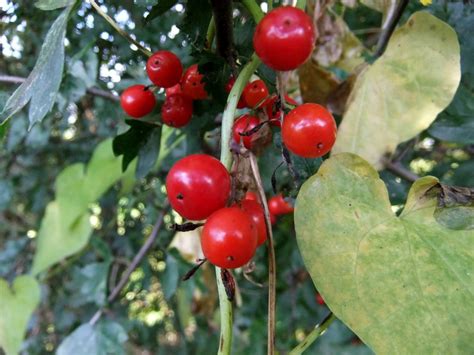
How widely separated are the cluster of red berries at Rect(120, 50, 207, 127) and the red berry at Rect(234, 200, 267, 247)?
7.4 inches

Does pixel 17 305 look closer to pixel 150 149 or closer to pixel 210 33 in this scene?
pixel 150 149

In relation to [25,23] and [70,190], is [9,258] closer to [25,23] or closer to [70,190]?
[70,190]

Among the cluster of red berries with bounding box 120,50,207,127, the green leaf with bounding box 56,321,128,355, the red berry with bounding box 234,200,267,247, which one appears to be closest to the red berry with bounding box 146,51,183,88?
the cluster of red berries with bounding box 120,50,207,127

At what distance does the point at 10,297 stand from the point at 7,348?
117 millimetres

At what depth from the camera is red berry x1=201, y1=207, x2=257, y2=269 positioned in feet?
1.32

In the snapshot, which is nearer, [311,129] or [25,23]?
[311,129]

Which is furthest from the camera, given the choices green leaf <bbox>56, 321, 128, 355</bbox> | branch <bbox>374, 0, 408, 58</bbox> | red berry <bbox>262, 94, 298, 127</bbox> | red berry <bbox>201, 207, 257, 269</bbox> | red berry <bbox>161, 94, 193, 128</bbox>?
green leaf <bbox>56, 321, 128, 355</bbox>

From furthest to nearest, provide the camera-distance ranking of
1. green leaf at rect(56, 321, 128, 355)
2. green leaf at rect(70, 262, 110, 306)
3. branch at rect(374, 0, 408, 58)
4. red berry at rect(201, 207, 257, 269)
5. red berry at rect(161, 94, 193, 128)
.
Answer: green leaf at rect(70, 262, 110, 306) < green leaf at rect(56, 321, 128, 355) < branch at rect(374, 0, 408, 58) < red berry at rect(161, 94, 193, 128) < red berry at rect(201, 207, 257, 269)

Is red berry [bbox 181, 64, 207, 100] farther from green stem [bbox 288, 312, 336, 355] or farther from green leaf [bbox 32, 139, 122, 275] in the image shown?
green leaf [bbox 32, 139, 122, 275]

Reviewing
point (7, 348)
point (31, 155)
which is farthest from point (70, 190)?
point (31, 155)

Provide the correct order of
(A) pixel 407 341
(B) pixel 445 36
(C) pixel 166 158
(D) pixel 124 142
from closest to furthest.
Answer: (A) pixel 407 341, (B) pixel 445 36, (D) pixel 124 142, (C) pixel 166 158

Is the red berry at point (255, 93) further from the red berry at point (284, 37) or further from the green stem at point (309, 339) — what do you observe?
the green stem at point (309, 339)

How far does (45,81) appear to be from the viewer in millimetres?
501

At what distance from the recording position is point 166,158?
120cm
